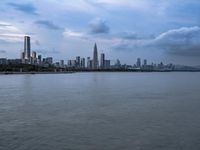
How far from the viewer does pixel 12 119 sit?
20094mm

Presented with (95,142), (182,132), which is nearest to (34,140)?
(95,142)

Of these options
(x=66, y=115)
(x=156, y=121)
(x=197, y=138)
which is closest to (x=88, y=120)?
(x=66, y=115)

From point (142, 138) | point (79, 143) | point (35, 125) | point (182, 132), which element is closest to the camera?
point (79, 143)

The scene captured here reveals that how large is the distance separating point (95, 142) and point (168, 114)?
384 inches

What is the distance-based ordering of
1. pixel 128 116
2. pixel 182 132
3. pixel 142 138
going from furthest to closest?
pixel 128 116
pixel 182 132
pixel 142 138

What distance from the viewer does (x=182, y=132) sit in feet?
55.0

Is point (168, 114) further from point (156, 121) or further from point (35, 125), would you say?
point (35, 125)

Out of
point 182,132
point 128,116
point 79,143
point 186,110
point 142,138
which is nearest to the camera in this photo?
point 79,143

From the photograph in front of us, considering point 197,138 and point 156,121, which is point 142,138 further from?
point 156,121

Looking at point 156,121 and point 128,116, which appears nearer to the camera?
point 156,121

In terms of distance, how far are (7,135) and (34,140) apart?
1.60 metres

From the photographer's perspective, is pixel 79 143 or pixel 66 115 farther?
pixel 66 115

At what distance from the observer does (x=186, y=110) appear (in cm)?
2527

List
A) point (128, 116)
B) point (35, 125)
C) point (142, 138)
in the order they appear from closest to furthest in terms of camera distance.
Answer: point (142, 138)
point (35, 125)
point (128, 116)
